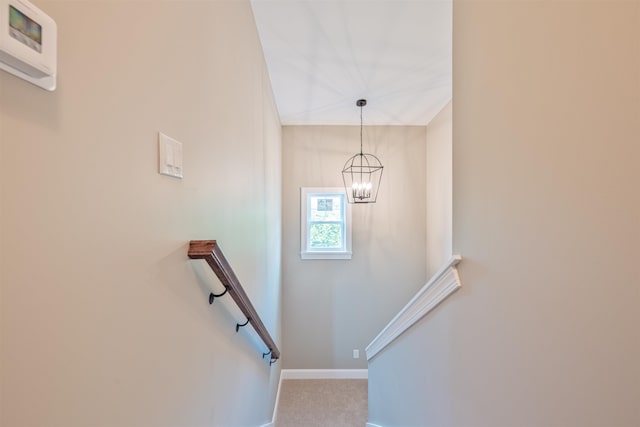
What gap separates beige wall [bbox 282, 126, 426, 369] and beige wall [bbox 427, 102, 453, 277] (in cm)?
14

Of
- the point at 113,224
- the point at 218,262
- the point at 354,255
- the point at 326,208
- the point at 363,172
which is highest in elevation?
the point at 363,172

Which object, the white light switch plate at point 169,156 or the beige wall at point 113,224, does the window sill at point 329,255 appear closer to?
the beige wall at point 113,224

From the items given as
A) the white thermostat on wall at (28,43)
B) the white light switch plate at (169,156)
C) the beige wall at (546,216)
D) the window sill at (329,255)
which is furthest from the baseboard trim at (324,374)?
the white thermostat on wall at (28,43)

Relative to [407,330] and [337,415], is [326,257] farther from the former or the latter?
[407,330]

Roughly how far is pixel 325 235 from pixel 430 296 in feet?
8.70

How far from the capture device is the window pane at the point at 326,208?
12.5ft

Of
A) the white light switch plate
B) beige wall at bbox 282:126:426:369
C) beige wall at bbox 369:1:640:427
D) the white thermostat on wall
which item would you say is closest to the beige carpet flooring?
beige wall at bbox 282:126:426:369

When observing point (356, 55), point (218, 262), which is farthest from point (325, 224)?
point (218, 262)

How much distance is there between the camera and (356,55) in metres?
2.21

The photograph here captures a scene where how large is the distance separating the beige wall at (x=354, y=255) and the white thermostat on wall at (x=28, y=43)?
3313 millimetres

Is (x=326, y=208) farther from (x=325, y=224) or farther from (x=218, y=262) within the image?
(x=218, y=262)

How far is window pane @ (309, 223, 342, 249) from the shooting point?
3.82m

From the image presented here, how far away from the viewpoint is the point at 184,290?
85 centimetres

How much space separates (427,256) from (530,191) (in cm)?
327
